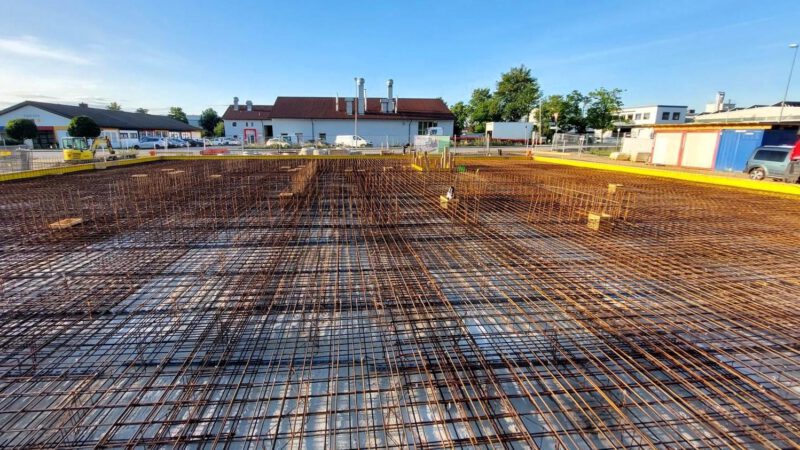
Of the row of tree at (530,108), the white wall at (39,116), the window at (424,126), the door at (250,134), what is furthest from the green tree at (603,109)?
the white wall at (39,116)

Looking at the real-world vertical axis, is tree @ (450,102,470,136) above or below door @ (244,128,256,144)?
above

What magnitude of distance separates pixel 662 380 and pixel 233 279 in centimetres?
423

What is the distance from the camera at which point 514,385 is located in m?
2.79

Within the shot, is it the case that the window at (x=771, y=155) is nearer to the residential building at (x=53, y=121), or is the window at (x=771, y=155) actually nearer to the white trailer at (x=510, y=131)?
the white trailer at (x=510, y=131)

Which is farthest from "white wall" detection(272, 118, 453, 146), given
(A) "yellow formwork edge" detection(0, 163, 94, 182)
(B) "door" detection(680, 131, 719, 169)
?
(B) "door" detection(680, 131, 719, 169)

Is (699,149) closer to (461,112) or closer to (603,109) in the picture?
(603,109)

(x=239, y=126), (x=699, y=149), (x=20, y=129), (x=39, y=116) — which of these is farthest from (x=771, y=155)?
(x=39, y=116)

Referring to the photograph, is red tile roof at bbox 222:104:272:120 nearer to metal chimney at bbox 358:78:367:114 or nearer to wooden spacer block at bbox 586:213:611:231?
metal chimney at bbox 358:78:367:114

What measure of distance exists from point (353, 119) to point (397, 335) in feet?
114

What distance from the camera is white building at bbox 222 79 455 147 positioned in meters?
36.1

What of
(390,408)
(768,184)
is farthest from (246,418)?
(768,184)

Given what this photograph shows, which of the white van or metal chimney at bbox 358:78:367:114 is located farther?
metal chimney at bbox 358:78:367:114

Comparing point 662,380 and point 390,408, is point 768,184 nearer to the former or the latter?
point 662,380

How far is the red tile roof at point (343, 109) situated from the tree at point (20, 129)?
19511 mm
